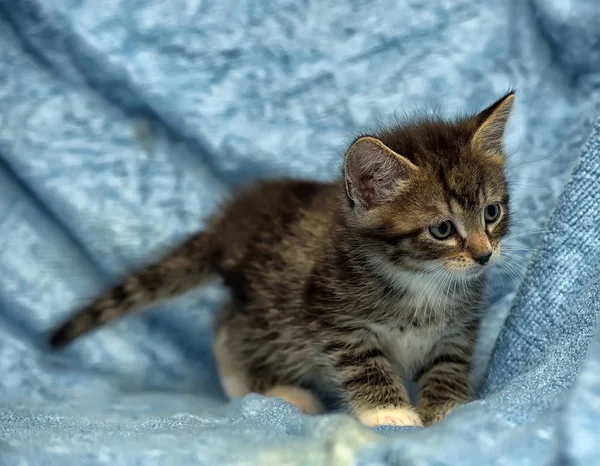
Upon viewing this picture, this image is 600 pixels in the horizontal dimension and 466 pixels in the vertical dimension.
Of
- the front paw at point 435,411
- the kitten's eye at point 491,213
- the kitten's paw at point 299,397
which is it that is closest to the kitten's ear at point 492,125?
the kitten's eye at point 491,213

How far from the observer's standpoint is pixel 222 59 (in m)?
2.11

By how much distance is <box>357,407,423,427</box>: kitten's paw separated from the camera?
4.77 feet

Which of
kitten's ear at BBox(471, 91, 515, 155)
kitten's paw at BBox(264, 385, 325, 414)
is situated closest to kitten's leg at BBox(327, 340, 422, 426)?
kitten's paw at BBox(264, 385, 325, 414)

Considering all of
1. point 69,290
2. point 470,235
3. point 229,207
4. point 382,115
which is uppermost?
point 470,235

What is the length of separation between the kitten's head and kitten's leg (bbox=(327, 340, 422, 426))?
187mm

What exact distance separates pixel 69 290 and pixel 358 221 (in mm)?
845

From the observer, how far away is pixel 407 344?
1.58 metres

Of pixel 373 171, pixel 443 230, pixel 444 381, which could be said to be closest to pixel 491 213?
pixel 443 230

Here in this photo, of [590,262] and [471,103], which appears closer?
[590,262]

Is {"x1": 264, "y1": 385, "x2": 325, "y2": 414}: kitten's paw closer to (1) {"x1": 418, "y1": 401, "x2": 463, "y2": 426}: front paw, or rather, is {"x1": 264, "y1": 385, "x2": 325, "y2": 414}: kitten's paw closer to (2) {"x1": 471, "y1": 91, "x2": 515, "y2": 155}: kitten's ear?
(1) {"x1": 418, "y1": 401, "x2": 463, "y2": 426}: front paw

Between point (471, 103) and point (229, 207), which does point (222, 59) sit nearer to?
point (229, 207)

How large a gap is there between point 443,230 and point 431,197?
6 centimetres

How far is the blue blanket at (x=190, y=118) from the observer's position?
1962mm

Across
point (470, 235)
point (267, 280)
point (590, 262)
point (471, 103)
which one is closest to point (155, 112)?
point (267, 280)
